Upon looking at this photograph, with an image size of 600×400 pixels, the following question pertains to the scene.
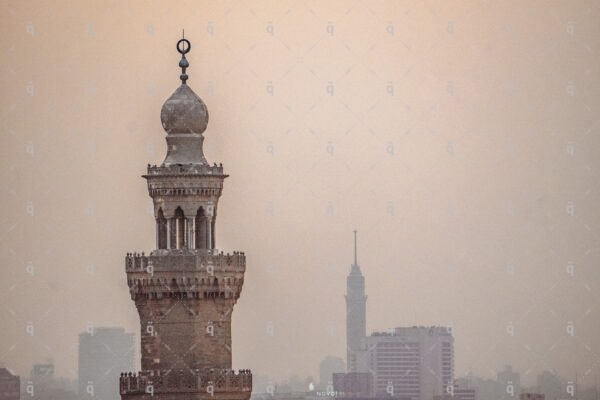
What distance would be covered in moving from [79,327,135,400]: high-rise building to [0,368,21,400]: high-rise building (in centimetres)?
337

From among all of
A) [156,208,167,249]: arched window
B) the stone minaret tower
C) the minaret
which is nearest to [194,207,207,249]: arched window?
the stone minaret tower

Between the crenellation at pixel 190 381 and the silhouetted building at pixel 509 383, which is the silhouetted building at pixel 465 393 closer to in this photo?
the silhouetted building at pixel 509 383

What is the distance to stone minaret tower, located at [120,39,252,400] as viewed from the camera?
245ft

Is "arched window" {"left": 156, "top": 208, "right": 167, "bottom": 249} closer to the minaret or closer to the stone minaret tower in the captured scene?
the stone minaret tower

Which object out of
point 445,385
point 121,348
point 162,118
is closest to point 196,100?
point 162,118

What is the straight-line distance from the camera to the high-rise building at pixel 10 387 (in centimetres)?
10047

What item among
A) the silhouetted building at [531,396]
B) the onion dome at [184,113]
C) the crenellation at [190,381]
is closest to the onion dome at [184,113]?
the onion dome at [184,113]

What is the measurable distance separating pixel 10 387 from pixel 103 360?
10422mm

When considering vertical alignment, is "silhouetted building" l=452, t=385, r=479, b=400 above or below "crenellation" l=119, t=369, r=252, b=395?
above

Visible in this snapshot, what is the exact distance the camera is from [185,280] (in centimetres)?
7544

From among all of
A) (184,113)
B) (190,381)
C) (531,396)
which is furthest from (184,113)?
(531,396)

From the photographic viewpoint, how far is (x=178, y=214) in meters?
75.4

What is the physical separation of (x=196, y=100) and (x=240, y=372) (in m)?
8.40

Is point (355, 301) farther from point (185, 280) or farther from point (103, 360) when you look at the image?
point (185, 280)
